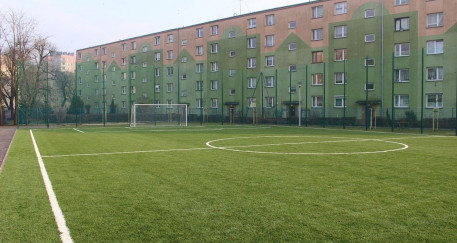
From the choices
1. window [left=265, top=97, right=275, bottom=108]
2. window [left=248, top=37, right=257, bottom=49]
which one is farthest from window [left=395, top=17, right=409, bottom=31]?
window [left=248, top=37, right=257, bottom=49]

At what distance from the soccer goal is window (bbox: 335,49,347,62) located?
1585 centimetres

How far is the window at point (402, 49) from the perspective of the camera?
3599 centimetres

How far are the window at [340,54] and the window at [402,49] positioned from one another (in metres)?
5.02

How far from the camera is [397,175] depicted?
26.2 ft

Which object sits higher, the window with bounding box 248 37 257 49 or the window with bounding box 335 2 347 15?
the window with bounding box 335 2 347 15

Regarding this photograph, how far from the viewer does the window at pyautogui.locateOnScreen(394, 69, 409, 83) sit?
3594 centimetres

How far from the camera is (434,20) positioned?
113 ft

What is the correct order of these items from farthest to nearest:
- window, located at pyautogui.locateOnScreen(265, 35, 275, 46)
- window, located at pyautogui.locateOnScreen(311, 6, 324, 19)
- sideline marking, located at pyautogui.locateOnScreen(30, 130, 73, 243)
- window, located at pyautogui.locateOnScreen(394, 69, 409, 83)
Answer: window, located at pyautogui.locateOnScreen(265, 35, 275, 46)
window, located at pyautogui.locateOnScreen(311, 6, 324, 19)
window, located at pyautogui.locateOnScreen(394, 69, 409, 83)
sideline marking, located at pyautogui.locateOnScreen(30, 130, 73, 243)

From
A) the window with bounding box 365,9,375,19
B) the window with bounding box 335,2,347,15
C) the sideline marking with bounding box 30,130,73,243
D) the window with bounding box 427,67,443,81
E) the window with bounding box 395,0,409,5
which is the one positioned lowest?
the sideline marking with bounding box 30,130,73,243

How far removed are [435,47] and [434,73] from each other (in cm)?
221

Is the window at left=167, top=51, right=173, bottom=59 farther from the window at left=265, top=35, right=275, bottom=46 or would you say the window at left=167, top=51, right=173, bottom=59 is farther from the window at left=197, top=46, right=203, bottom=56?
the window at left=265, top=35, right=275, bottom=46

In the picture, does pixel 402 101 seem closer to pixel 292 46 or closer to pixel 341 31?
pixel 341 31

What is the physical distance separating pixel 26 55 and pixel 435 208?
44604 mm

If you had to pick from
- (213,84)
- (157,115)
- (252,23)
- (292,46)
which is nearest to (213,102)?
(213,84)
